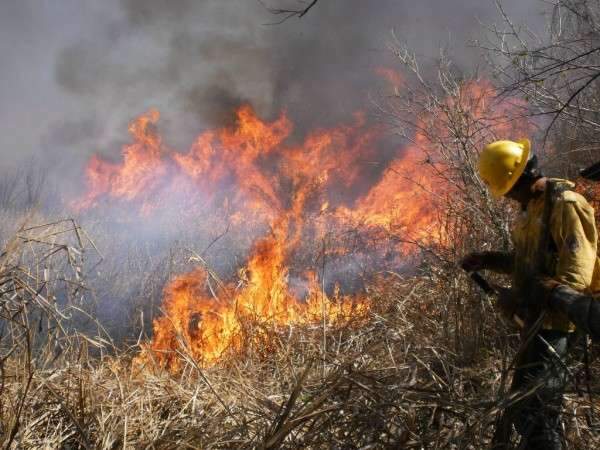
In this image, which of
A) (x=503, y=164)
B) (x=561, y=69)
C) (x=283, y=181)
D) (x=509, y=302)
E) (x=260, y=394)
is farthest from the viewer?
(x=283, y=181)

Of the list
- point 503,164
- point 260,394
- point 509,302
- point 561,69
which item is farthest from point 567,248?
point 561,69

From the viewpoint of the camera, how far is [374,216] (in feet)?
37.1

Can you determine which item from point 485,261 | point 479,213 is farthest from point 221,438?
point 479,213

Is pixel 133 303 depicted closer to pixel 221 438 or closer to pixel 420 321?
pixel 420 321

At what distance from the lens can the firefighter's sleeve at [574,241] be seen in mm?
2033

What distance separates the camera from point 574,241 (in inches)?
81.0

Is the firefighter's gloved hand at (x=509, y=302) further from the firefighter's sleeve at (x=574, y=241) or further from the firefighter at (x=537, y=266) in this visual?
the firefighter's sleeve at (x=574, y=241)

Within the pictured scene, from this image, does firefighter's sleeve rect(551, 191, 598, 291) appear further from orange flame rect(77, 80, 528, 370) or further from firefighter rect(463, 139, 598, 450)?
orange flame rect(77, 80, 528, 370)

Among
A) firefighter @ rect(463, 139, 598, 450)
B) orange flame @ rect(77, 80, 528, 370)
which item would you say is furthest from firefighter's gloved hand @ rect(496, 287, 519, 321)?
orange flame @ rect(77, 80, 528, 370)

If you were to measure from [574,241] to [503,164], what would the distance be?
2.22 feet

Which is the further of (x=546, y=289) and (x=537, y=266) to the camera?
(x=537, y=266)

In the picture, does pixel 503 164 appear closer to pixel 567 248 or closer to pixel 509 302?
pixel 567 248

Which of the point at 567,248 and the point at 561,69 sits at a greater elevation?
the point at 561,69

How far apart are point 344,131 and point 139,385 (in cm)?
1340
